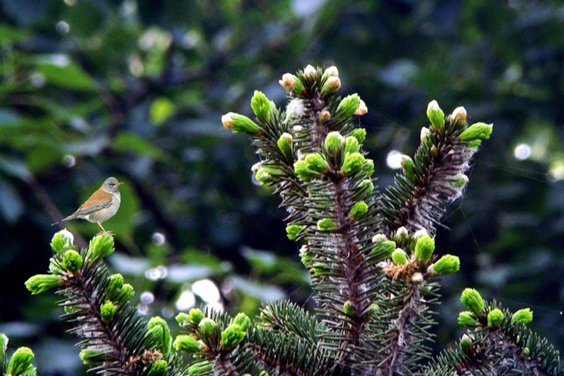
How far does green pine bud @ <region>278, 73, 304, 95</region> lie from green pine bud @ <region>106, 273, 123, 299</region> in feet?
1.23

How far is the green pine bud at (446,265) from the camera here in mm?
695

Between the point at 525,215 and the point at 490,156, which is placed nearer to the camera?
the point at 525,215

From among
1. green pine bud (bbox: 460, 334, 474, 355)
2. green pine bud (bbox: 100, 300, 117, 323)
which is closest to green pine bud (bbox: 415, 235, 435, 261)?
green pine bud (bbox: 460, 334, 474, 355)

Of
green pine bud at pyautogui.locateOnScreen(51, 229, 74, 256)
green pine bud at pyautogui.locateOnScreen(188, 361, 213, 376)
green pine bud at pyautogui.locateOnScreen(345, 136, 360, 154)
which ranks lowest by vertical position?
green pine bud at pyautogui.locateOnScreen(188, 361, 213, 376)

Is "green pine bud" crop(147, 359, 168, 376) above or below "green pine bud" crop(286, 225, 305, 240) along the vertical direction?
below

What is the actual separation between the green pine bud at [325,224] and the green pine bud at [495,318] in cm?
26

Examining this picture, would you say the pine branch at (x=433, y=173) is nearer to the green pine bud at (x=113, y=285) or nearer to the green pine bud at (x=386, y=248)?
the green pine bud at (x=386, y=248)

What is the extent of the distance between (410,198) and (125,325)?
0.48 meters

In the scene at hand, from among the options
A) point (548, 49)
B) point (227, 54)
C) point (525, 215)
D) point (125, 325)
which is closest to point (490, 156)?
point (525, 215)

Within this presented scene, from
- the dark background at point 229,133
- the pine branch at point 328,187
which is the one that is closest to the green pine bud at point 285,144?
the pine branch at point 328,187

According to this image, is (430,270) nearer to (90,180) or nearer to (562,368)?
(562,368)

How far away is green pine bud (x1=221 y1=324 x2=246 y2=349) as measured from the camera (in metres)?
0.69

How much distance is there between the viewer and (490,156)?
3672 mm

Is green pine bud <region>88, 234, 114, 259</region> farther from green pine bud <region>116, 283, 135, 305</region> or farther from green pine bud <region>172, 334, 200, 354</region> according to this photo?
green pine bud <region>172, 334, 200, 354</region>
